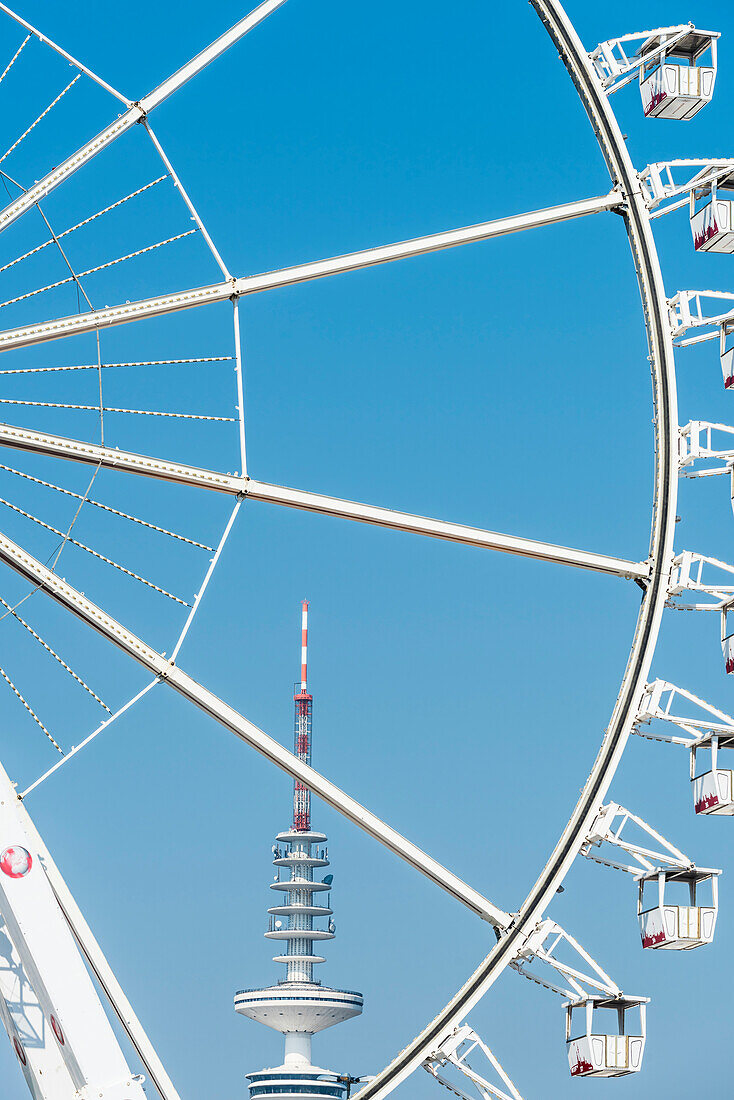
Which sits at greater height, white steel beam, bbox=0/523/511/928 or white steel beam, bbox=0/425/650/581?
white steel beam, bbox=0/425/650/581

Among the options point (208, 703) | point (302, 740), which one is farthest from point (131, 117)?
point (302, 740)

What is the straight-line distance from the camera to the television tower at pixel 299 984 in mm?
156125

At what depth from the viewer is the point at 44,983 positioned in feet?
57.6

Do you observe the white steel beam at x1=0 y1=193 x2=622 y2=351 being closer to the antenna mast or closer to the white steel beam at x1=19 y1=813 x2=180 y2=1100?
the white steel beam at x1=19 y1=813 x2=180 y2=1100

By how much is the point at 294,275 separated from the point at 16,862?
9.08m

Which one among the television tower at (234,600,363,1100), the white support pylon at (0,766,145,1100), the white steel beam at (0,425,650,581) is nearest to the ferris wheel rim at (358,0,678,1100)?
the white steel beam at (0,425,650,581)

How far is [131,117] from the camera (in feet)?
78.5

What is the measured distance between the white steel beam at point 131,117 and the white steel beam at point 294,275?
1550 mm

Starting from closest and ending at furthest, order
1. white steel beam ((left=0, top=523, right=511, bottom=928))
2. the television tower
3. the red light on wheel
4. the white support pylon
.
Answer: the white support pylon
the red light on wheel
white steel beam ((left=0, top=523, right=511, bottom=928))
the television tower

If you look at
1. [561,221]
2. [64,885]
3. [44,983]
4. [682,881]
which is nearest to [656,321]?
[561,221]

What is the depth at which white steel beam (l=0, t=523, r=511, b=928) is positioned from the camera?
2183 centimetres

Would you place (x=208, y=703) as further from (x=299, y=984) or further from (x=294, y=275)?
(x=299, y=984)

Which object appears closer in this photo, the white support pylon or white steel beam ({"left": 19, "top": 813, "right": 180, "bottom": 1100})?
the white support pylon

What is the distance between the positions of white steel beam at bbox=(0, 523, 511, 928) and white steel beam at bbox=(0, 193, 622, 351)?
2.67 meters
